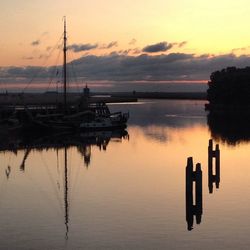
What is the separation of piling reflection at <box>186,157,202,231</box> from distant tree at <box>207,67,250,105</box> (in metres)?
142

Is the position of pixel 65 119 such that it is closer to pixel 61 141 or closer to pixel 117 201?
pixel 61 141

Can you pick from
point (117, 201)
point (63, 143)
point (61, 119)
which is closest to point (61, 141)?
point (63, 143)

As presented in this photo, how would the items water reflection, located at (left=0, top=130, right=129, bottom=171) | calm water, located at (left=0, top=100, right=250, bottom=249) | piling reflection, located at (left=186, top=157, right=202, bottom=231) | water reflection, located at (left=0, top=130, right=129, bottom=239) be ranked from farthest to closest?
water reflection, located at (left=0, top=130, right=129, bottom=171) → water reflection, located at (left=0, top=130, right=129, bottom=239) → piling reflection, located at (left=186, top=157, right=202, bottom=231) → calm water, located at (left=0, top=100, right=250, bottom=249)

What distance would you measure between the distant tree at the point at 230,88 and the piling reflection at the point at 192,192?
142m

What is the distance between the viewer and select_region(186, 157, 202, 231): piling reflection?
26.3 meters

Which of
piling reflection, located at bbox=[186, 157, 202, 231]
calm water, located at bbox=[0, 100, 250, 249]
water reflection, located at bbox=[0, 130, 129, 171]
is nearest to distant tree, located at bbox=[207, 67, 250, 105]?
water reflection, located at bbox=[0, 130, 129, 171]

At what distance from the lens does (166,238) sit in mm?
23734

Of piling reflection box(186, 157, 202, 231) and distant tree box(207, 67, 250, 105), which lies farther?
distant tree box(207, 67, 250, 105)

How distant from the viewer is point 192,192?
26812mm

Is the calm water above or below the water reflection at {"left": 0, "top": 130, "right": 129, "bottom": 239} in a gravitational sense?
above

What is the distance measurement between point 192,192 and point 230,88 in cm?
14514

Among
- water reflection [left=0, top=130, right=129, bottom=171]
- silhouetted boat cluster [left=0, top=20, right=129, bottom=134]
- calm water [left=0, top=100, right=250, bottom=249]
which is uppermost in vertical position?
silhouetted boat cluster [left=0, top=20, right=129, bottom=134]

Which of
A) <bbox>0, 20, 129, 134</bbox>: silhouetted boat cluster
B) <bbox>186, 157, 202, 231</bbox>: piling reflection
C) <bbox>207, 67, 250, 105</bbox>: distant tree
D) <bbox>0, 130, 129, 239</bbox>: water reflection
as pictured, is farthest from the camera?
<bbox>207, 67, 250, 105</bbox>: distant tree

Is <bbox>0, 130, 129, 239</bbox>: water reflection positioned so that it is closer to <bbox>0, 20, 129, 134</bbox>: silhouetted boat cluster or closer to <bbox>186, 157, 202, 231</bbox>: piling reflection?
<bbox>0, 20, 129, 134</bbox>: silhouetted boat cluster
